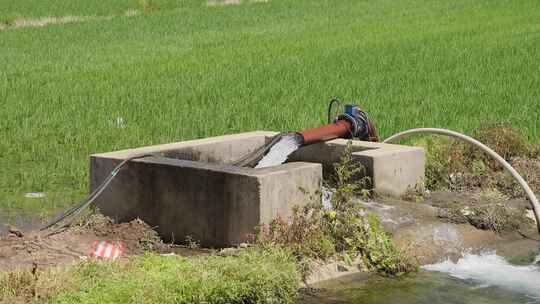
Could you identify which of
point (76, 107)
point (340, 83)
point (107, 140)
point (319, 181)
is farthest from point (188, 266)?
point (340, 83)

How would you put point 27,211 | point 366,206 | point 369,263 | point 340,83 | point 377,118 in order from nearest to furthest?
1. point 369,263
2. point 366,206
3. point 27,211
4. point 377,118
5. point 340,83

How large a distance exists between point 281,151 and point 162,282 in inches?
134

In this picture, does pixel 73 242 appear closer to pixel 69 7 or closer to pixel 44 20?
pixel 44 20

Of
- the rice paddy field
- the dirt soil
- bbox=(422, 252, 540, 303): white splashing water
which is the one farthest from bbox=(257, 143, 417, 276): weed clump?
the rice paddy field

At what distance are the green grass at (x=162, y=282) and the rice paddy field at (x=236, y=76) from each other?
122 inches

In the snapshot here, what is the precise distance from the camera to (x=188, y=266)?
8.07 meters

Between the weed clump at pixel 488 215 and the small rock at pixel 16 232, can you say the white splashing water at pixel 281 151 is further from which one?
the small rock at pixel 16 232

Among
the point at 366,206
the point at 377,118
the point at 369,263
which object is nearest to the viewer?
the point at 369,263

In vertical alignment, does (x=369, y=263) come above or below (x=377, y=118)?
below

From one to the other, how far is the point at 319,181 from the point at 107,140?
5028 millimetres

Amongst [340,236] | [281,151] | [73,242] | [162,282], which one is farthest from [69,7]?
[162,282]

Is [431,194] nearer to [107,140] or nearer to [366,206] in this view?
[366,206]

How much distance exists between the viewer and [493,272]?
373 inches

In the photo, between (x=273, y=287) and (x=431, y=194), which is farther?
(x=431, y=194)
